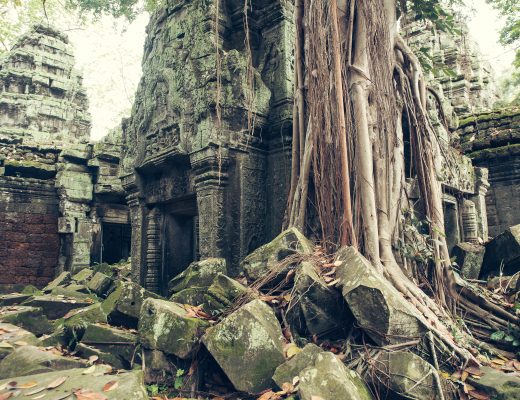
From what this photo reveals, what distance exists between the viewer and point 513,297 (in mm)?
3711

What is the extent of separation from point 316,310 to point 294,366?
0.56 metres

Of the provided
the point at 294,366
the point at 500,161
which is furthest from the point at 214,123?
the point at 500,161

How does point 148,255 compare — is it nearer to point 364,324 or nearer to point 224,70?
point 224,70

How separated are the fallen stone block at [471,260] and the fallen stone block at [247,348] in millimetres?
2729

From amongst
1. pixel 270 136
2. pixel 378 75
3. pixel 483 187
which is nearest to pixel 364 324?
pixel 378 75

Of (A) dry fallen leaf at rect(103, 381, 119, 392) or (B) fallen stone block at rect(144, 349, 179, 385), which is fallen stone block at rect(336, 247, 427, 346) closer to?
(B) fallen stone block at rect(144, 349, 179, 385)

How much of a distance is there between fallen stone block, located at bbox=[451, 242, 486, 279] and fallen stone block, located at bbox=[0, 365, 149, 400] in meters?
3.62

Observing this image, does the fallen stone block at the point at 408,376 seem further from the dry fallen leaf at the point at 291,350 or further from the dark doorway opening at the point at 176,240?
the dark doorway opening at the point at 176,240

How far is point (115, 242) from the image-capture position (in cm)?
1058

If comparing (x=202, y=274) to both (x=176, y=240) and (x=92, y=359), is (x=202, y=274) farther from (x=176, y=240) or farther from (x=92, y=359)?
(x=176, y=240)

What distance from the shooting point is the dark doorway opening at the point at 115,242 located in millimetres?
10508

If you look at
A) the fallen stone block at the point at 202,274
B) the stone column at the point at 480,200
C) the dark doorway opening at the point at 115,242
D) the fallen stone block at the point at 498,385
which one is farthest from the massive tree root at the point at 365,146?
the dark doorway opening at the point at 115,242

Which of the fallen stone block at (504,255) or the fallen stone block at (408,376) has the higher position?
the fallen stone block at (504,255)

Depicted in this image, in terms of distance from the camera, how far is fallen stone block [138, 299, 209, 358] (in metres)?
2.84
